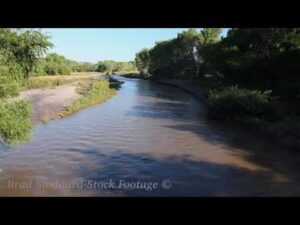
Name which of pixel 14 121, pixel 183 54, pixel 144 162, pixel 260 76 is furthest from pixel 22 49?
pixel 183 54

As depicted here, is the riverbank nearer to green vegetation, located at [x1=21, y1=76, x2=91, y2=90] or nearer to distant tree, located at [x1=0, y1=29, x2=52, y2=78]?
distant tree, located at [x1=0, y1=29, x2=52, y2=78]

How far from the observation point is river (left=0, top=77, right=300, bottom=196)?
10.9 meters

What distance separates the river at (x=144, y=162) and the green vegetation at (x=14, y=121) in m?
1.33

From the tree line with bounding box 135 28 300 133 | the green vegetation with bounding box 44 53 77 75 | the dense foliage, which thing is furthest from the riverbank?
the dense foliage

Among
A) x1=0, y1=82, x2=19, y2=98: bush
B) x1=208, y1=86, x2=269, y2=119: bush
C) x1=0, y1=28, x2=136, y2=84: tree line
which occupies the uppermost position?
x1=0, y1=28, x2=136, y2=84: tree line

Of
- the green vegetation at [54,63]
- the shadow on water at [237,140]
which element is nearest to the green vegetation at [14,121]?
the green vegetation at [54,63]

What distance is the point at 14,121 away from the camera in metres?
9.44

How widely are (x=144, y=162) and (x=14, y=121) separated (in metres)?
5.17

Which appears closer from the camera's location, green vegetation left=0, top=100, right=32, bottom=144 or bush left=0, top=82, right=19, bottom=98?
green vegetation left=0, top=100, right=32, bottom=144

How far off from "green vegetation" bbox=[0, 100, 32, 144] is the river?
4.37ft

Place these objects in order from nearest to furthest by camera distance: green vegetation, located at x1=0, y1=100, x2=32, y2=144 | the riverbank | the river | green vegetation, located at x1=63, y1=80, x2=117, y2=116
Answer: green vegetation, located at x1=0, y1=100, x2=32, y2=144 → the river → the riverbank → green vegetation, located at x1=63, y1=80, x2=117, y2=116

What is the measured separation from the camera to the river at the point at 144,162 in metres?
10.9

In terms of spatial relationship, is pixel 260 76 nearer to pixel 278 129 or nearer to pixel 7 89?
pixel 278 129

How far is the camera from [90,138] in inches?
670
